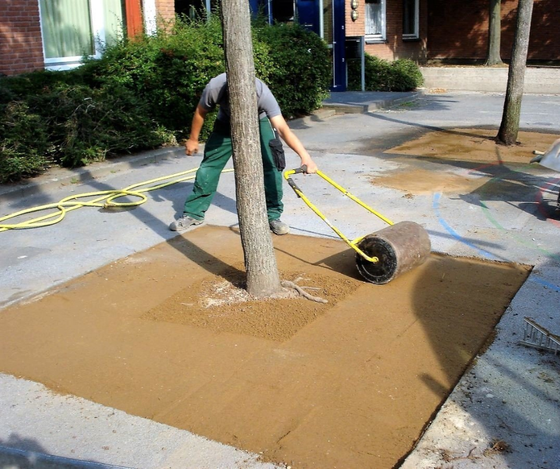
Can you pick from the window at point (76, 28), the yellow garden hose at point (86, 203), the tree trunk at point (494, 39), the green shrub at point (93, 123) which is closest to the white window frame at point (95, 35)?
the window at point (76, 28)

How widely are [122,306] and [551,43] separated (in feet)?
82.0

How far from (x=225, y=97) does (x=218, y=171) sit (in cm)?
111

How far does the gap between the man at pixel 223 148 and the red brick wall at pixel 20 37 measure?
20.3 ft

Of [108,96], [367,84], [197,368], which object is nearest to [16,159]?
[108,96]

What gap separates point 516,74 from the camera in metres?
11.5

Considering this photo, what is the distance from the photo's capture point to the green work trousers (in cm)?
687

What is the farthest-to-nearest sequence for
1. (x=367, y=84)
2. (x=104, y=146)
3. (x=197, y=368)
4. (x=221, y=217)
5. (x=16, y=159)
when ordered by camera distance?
1. (x=367, y=84)
2. (x=104, y=146)
3. (x=16, y=159)
4. (x=221, y=217)
5. (x=197, y=368)

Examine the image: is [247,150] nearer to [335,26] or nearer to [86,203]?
[86,203]

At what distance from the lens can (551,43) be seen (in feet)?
86.8

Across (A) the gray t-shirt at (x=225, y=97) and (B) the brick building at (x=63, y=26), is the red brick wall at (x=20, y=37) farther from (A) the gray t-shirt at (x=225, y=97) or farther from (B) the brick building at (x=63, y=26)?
(A) the gray t-shirt at (x=225, y=97)

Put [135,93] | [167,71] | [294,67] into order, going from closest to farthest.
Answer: [167,71]
[135,93]
[294,67]

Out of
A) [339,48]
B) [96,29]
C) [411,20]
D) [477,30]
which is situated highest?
[411,20]

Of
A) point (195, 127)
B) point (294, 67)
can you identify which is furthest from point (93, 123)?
point (294, 67)

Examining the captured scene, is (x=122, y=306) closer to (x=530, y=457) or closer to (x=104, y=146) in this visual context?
(x=530, y=457)
